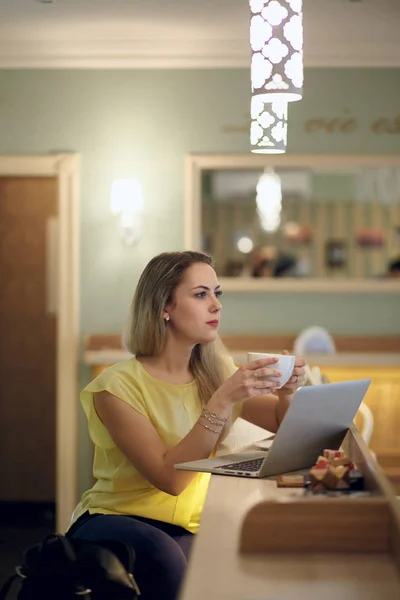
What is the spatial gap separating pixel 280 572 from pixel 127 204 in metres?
4.08

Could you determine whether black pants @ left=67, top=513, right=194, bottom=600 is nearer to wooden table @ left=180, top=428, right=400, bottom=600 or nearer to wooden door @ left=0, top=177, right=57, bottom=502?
wooden table @ left=180, top=428, right=400, bottom=600

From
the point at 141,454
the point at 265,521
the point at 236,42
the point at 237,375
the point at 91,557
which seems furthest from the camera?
the point at 236,42

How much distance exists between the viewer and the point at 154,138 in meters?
5.49

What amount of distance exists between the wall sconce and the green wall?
71 mm

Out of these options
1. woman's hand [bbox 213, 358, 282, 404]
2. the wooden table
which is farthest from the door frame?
the wooden table

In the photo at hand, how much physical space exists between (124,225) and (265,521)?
3.96 metres

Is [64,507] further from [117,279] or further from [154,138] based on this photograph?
[154,138]

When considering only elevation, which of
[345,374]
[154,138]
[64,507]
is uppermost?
[154,138]

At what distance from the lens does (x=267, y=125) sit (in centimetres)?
262

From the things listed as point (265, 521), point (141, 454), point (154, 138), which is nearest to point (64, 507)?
point (154, 138)

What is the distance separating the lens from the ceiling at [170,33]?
4.59 meters

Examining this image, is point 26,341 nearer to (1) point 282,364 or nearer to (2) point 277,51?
(2) point 277,51

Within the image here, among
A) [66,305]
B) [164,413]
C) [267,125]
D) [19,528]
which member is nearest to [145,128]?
[66,305]

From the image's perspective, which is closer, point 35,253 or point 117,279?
point 117,279
